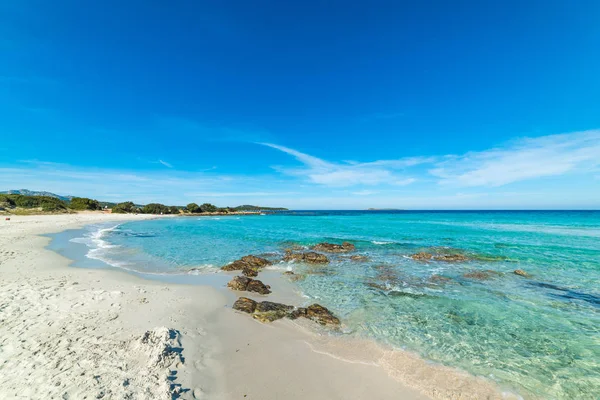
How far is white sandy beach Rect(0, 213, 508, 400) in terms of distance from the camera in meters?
4.79

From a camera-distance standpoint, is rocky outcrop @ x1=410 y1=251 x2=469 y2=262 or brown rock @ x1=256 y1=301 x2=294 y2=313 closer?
brown rock @ x1=256 y1=301 x2=294 y2=313

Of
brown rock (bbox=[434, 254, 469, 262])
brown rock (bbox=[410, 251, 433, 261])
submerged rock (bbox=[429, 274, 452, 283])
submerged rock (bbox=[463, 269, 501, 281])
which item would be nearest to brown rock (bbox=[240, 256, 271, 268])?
submerged rock (bbox=[429, 274, 452, 283])

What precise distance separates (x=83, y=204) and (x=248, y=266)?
306 feet

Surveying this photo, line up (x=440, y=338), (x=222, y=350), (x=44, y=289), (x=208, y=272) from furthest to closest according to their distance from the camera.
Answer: (x=208, y=272) < (x=44, y=289) < (x=440, y=338) < (x=222, y=350)

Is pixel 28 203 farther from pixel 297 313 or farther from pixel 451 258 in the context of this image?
pixel 451 258

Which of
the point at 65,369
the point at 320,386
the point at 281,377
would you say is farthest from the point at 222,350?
the point at 65,369

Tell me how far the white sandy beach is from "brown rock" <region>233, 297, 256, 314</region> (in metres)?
0.31

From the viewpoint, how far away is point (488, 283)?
1312 cm

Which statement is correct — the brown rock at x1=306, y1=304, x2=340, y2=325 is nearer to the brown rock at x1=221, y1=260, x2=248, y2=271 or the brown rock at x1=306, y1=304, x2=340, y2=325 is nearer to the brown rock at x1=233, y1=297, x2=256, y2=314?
the brown rock at x1=233, y1=297, x2=256, y2=314

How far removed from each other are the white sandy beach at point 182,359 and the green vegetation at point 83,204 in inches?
3616

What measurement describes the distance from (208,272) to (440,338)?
1237cm

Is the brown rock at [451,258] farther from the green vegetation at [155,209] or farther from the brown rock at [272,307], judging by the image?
the green vegetation at [155,209]

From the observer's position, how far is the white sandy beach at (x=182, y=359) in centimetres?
479

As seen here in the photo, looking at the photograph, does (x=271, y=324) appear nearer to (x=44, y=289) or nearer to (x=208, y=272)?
(x=208, y=272)
